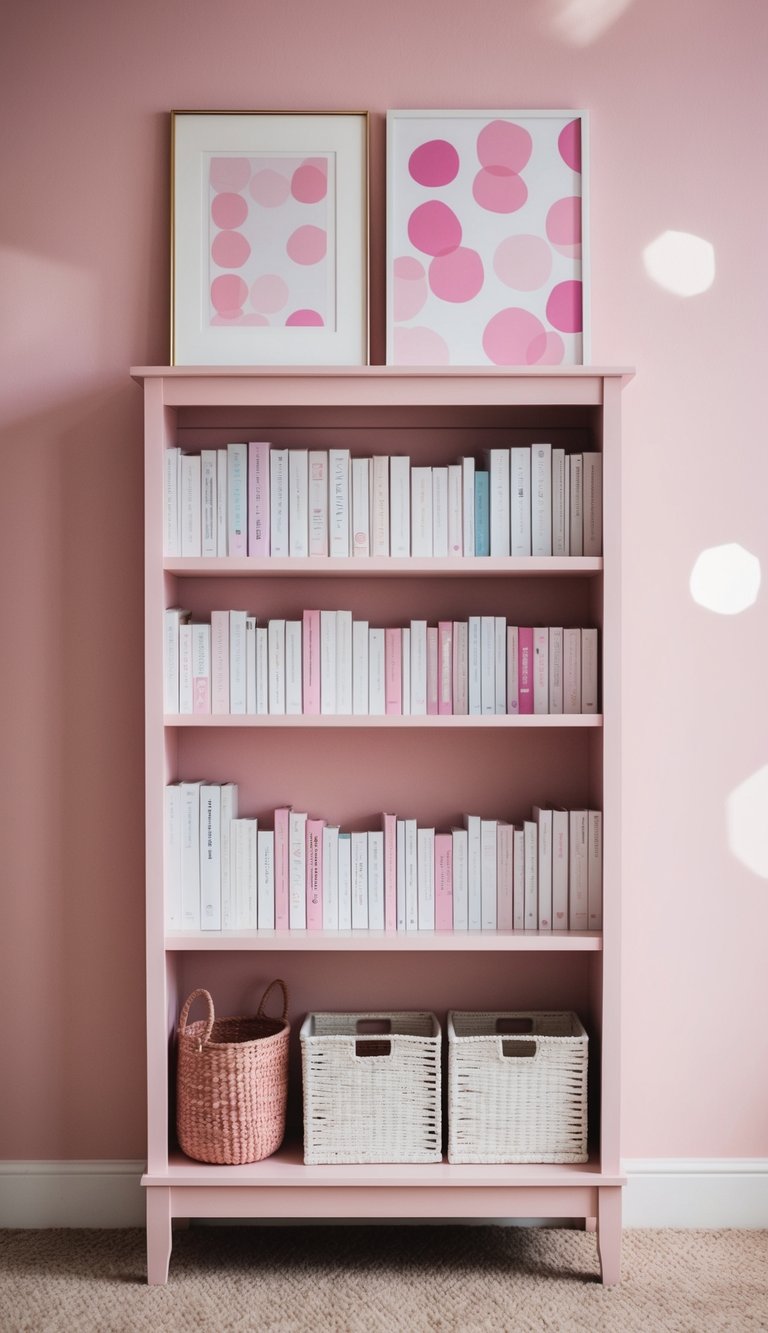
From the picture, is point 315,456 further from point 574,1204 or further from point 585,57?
point 574,1204

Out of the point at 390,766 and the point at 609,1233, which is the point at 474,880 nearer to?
the point at 390,766

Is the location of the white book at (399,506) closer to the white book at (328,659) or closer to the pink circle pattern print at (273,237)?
the white book at (328,659)

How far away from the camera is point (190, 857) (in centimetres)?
211

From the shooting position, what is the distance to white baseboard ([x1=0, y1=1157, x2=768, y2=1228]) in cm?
229

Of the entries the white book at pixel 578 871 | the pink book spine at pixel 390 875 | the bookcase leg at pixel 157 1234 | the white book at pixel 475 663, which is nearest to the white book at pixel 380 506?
the white book at pixel 475 663

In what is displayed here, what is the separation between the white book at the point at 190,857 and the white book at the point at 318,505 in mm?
554

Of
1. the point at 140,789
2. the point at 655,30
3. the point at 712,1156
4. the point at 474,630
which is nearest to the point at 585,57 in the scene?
the point at 655,30

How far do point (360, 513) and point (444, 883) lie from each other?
782 millimetres

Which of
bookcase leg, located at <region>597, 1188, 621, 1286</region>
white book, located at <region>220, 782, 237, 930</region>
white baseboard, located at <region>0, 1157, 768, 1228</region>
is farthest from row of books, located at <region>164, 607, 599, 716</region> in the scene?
white baseboard, located at <region>0, 1157, 768, 1228</region>

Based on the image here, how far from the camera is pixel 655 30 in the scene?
7.47 feet

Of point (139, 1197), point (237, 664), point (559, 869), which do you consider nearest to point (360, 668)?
point (237, 664)

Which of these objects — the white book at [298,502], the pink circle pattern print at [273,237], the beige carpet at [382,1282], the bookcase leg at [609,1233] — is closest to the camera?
the beige carpet at [382,1282]

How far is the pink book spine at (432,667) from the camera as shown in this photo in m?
2.15

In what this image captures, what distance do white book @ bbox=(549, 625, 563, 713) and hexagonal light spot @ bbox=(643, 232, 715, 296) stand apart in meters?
0.83
